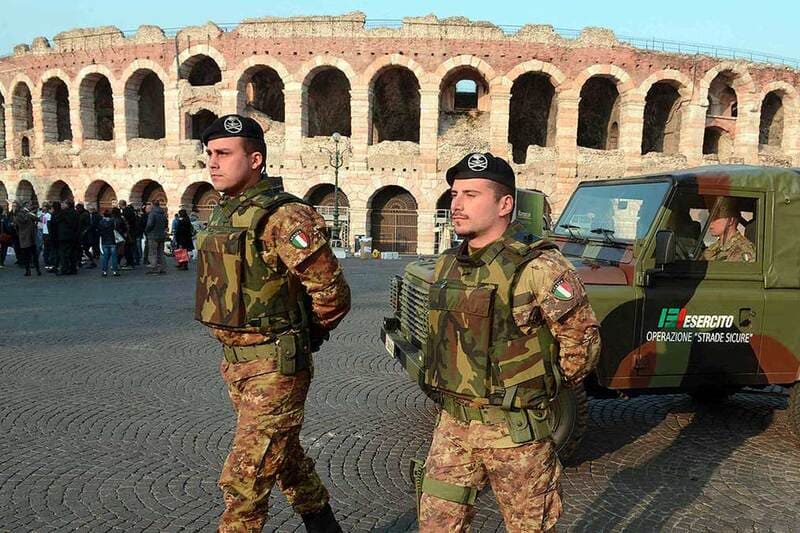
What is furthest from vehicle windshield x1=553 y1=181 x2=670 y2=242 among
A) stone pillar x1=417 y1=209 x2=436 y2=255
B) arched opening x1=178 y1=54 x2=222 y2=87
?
arched opening x1=178 y1=54 x2=222 y2=87

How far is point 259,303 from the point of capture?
2734 mm

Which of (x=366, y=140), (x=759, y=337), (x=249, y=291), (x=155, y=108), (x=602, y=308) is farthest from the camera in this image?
(x=155, y=108)

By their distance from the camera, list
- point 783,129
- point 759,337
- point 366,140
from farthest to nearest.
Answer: point 783,129, point 366,140, point 759,337

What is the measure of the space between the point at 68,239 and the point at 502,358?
15053mm

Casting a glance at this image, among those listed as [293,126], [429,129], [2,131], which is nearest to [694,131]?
[429,129]

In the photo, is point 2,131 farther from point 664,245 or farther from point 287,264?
point 664,245

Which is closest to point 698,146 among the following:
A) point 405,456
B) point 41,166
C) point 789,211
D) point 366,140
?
point 366,140

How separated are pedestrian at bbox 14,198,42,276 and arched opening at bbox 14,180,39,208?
1922 cm

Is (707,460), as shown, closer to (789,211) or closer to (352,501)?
(789,211)

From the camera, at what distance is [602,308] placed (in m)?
4.12

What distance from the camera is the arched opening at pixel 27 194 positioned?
31141 mm

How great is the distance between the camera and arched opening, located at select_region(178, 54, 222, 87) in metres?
28.1

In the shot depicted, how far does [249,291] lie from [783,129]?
3502 cm

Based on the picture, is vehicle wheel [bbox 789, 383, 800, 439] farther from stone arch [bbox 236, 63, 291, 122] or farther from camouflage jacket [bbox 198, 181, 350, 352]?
stone arch [bbox 236, 63, 291, 122]
